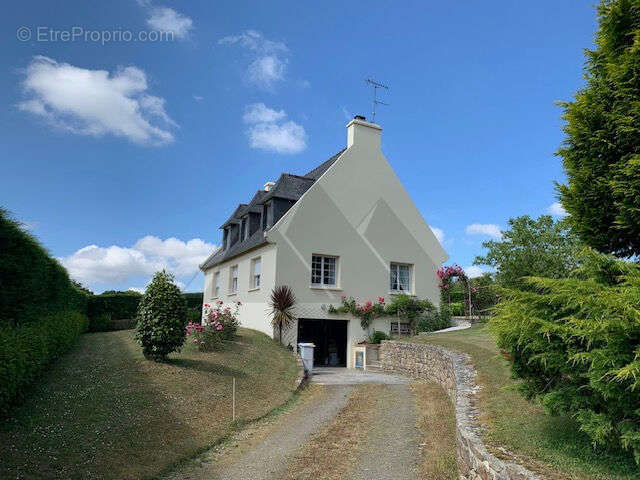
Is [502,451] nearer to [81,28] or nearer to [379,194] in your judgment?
[81,28]

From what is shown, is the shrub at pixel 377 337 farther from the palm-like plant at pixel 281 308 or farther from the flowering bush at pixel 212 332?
the flowering bush at pixel 212 332

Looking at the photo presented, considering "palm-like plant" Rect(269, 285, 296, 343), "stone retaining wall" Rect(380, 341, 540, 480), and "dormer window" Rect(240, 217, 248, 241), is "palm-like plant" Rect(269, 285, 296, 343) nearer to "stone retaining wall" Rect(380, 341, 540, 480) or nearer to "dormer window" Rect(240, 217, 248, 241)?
"stone retaining wall" Rect(380, 341, 540, 480)

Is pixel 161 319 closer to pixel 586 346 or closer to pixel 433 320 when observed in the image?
pixel 586 346

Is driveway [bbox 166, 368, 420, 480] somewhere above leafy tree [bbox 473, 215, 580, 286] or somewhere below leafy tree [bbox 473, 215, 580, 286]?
below

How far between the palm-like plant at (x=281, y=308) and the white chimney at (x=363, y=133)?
25.6 feet

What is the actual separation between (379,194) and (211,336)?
1081 centimetres

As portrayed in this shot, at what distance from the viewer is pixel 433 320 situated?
2148 centimetres

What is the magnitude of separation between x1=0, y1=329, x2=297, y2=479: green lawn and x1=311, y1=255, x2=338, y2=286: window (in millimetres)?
6199

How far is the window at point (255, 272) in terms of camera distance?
69.1 feet

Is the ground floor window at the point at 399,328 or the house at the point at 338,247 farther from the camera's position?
the ground floor window at the point at 399,328

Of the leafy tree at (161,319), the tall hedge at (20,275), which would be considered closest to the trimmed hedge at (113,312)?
the leafy tree at (161,319)

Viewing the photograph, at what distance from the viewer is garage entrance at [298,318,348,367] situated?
71.8 feet

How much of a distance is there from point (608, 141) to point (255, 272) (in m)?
16.7

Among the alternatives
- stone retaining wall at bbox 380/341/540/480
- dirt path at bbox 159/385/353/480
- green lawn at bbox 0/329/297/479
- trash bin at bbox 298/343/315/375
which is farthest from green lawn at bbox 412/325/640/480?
trash bin at bbox 298/343/315/375
